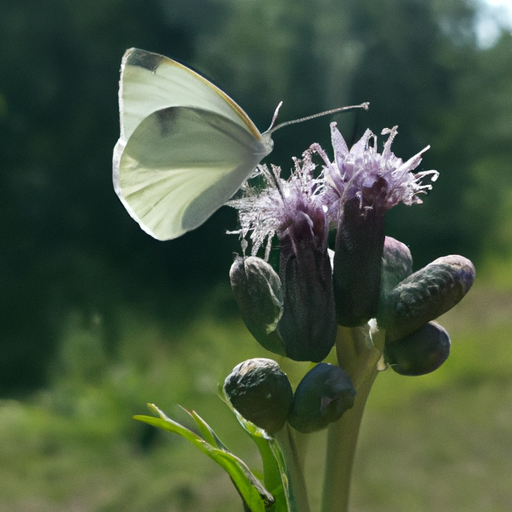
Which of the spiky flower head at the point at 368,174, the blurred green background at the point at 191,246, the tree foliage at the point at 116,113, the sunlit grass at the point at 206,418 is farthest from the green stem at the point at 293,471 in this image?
the tree foliage at the point at 116,113

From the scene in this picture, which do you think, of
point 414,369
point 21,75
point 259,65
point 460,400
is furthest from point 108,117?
point 414,369

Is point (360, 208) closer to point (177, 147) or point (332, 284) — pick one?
point (332, 284)

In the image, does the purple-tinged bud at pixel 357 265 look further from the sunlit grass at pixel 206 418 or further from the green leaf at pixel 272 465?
the sunlit grass at pixel 206 418

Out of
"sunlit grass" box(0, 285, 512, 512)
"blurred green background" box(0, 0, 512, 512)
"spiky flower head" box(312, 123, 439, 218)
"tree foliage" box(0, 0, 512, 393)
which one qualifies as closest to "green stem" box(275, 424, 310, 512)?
"spiky flower head" box(312, 123, 439, 218)

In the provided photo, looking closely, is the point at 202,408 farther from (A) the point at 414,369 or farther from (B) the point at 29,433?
(A) the point at 414,369

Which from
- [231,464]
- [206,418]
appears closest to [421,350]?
[231,464]

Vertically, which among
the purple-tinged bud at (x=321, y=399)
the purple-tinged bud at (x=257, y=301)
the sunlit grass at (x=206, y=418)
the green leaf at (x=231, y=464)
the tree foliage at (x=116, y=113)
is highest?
the purple-tinged bud at (x=257, y=301)
